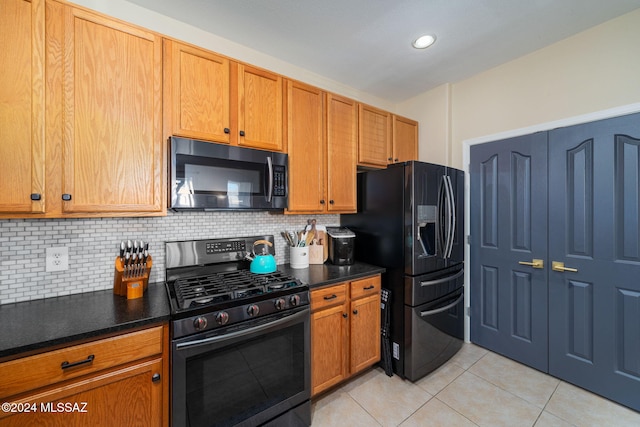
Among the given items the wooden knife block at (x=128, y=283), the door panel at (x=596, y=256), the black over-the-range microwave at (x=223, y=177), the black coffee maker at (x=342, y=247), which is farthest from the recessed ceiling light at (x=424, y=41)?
the wooden knife block at (x=128, y=283)

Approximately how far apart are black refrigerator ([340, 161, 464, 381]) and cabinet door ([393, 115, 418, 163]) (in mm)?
596

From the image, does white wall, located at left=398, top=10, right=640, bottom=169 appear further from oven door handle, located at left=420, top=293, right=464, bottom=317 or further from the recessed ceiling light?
oven door handle, located at left=420, top=293, right=464, bottom=317

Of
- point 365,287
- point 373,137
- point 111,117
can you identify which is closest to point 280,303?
point 365,287

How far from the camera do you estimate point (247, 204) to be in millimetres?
1793

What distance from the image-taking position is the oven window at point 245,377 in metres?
1.29

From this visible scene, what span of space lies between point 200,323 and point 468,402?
1965 millimetres

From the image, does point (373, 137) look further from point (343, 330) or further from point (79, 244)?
point (79, 244)

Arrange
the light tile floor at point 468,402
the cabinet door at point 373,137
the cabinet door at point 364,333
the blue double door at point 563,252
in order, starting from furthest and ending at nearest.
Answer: the cabinet door at point 373,137
the cabinet door at point 364,333
the blue double door at point 563,252
the light tile floor at point 468,402

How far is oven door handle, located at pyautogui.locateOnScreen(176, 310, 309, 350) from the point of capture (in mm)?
1245

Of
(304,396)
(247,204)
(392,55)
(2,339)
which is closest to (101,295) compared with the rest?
(2,339)

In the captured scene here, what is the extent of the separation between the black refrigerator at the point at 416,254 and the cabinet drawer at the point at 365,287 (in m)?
0.15

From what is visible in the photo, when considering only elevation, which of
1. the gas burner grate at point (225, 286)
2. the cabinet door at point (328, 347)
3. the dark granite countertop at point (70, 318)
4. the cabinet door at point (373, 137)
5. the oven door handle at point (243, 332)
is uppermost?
the cabinet door at point (373, 137)

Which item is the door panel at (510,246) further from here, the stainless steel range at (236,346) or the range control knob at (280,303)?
the range control knob at (280,303)

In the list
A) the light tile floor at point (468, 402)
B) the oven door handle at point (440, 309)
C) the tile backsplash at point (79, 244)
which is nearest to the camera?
the tile backsplash at point (79, 244)
